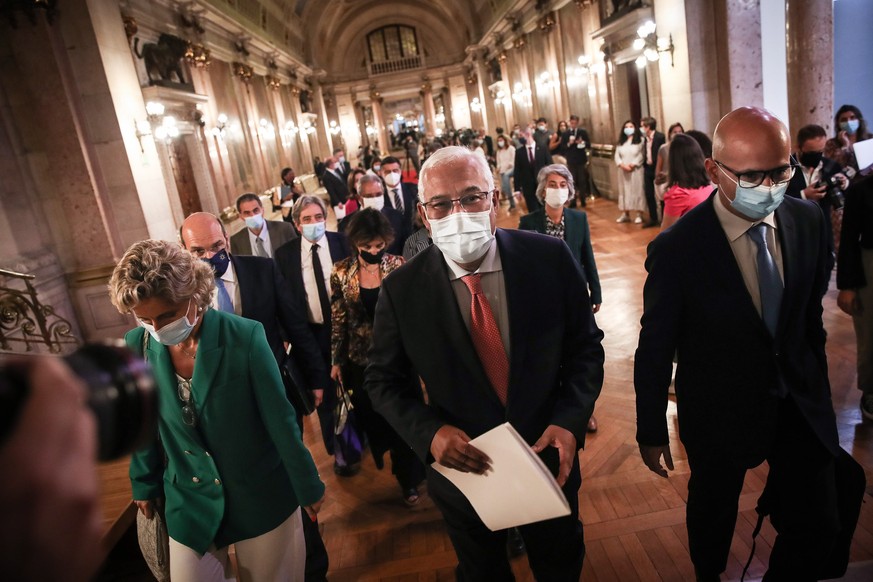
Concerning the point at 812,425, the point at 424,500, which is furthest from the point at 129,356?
the point at 424,500

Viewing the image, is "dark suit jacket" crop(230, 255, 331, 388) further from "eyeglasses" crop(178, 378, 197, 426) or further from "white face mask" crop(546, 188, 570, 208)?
"white face mask" crop(546, 188, 570, 208)

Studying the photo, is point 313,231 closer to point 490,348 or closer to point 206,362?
point 206,362

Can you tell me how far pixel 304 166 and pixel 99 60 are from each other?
643 inches

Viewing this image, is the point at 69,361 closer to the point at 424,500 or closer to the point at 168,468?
the point at 168,468

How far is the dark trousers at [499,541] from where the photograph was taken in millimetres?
1859

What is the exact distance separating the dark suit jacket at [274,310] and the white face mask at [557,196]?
192cm

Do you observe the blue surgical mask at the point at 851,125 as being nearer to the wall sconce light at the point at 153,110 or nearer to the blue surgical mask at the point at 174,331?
the blue surgical mask at the point at 174,331

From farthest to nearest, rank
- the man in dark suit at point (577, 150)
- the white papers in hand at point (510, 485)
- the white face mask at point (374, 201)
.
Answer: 1. the man in dark suit at point (577, 150)
2. the white face mask at point (374, 201)
3. the white papers in hand at point (510, 485)

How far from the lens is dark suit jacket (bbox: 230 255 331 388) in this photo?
300 centimetres

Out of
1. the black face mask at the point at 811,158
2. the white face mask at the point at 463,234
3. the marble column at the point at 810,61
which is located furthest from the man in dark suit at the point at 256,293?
the marble column at the point at 810,61

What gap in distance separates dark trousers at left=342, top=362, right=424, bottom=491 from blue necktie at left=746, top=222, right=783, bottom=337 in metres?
2.11

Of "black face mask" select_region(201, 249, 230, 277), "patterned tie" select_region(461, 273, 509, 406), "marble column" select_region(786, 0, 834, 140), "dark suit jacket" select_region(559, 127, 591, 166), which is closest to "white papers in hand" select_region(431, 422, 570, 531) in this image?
"patterned tie" select_region(461, 273, 509, 406)

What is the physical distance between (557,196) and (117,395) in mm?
3574

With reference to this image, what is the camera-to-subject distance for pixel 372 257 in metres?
3.32
